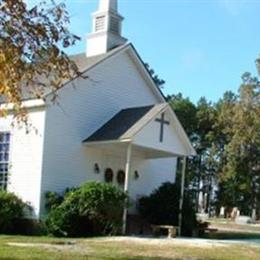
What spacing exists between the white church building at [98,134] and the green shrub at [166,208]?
119 centimetres

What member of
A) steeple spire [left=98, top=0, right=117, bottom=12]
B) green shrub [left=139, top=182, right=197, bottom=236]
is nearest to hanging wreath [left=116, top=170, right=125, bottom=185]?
green shrub [left=139, top=182, right=197, bottom=236]

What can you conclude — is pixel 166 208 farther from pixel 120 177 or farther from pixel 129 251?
pixel 129 251

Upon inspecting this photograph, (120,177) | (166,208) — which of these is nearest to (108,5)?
(120,177)

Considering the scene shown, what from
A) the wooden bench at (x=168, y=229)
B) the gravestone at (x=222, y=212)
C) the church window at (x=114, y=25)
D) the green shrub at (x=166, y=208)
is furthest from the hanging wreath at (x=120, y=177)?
the gravestone at (x=222, y=212)

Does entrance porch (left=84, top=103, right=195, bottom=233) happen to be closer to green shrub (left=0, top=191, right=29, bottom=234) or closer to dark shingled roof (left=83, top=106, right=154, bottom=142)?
dark shingled roof (left=83, top=106, right=154, bottom=142)

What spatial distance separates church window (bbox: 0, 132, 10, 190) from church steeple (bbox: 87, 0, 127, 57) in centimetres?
622

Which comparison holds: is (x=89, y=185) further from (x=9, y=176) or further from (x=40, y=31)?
(x=40, y=31)

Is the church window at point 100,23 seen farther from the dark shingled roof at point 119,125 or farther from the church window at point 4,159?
the church window at point 4,159

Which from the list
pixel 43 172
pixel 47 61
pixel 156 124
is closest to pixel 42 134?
pixel 43 172

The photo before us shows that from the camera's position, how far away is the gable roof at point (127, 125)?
77.2 ft

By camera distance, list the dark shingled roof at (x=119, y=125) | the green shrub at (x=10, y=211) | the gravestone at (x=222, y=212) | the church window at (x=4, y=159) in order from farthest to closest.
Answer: the gravestone at (x=222, y=212)
the church window at (x=4, y=159)
the dark shingled roof at (x=119, y=125)
the green shrub at (x=10, y=211)

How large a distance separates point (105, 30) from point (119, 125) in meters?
5.89

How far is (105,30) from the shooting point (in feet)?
93.6

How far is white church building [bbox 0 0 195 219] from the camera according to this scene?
77.5 feet
